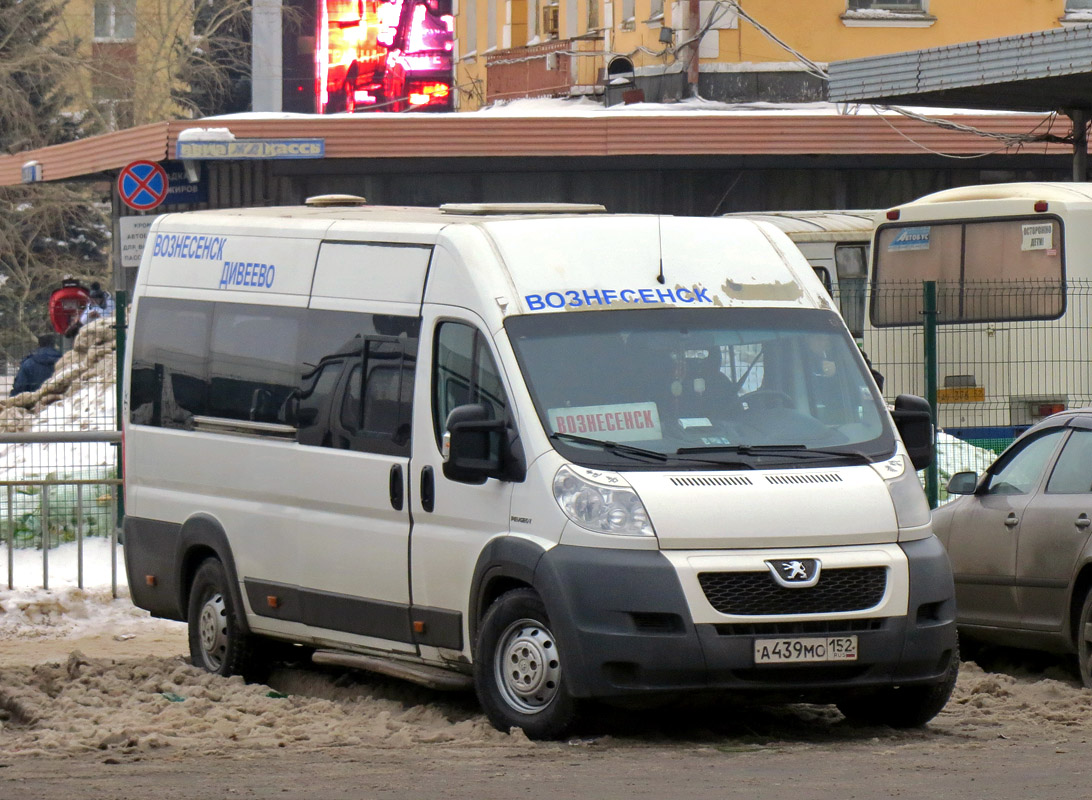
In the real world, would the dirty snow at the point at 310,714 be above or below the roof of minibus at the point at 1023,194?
below

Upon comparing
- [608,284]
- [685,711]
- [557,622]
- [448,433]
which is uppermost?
[608,284]

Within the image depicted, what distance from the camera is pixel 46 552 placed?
47.0 feet

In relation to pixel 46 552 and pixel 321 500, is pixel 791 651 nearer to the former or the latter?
pixel 321 500

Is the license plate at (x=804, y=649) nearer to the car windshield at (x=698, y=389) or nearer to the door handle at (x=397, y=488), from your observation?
the car windshield at (x=698, y=389)

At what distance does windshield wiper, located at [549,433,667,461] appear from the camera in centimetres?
827

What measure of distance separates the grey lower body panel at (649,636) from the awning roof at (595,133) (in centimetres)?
1844

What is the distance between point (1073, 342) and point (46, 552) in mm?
8052

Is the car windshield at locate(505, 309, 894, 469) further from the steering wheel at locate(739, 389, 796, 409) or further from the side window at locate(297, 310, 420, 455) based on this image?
the side window at locate(297, 310, 420, 455)

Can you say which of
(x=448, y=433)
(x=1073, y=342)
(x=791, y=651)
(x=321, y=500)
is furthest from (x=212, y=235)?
(x=1073, y=342)

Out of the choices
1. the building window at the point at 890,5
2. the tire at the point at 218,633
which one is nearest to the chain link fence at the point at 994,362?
the tire at the point at 218,633

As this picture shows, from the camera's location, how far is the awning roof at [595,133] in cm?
2617

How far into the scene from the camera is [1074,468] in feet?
32.8

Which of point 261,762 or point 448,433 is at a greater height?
point 448,433

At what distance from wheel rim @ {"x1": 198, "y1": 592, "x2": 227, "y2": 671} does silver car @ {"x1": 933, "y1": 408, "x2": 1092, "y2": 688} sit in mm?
3811
